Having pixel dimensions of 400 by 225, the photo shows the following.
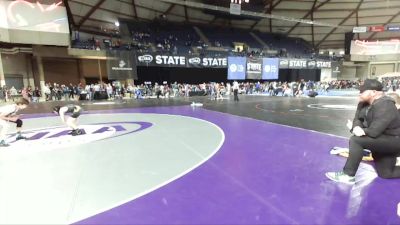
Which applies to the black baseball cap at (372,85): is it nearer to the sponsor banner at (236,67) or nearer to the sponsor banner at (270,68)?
the sponsor banner at (236,67)

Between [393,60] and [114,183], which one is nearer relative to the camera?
[114,183]

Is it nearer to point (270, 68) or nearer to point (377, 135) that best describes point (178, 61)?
point (270, 68)

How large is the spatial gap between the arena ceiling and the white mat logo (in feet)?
59.1

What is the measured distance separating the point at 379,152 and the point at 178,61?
21.6m

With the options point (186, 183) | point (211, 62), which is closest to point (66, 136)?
point (186, 183)

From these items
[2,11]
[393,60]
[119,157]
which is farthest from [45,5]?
[393,60]

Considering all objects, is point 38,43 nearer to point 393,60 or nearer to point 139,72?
point 139,72

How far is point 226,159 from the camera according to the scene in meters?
4.06

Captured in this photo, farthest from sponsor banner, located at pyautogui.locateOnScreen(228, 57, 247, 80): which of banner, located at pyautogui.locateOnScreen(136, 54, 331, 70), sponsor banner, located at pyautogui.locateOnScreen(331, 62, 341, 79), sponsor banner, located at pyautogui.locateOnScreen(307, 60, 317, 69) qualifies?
sponsor banner, located at pyautogui.locateOnScreen(331, 62, 341, 79)

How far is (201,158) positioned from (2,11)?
67.0 feet

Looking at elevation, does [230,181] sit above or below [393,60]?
below

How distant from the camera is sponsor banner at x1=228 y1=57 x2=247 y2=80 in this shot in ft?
86.8

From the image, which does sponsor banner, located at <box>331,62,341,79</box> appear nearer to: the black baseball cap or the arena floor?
the arena floor

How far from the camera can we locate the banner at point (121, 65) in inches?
822
